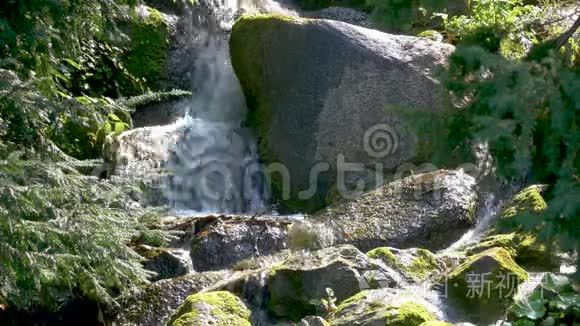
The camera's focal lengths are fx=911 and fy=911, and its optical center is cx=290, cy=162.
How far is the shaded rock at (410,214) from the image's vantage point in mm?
7566

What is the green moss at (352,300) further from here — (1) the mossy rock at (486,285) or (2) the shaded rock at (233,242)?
(2) the shaded rock at (233,242)

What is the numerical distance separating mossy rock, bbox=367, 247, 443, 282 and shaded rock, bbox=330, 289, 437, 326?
53cm

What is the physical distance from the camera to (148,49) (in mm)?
12172

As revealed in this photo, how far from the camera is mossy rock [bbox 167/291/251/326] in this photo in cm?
566

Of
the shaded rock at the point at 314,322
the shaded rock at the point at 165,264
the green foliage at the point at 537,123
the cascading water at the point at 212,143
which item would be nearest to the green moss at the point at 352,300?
the shaded rock at the point at 314,322

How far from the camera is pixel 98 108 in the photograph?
661cm

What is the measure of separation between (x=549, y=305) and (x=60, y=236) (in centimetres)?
319

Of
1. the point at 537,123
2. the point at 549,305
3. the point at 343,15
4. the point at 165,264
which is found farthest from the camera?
the point at 343,15

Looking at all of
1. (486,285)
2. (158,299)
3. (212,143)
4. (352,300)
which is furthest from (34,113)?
(212,143)

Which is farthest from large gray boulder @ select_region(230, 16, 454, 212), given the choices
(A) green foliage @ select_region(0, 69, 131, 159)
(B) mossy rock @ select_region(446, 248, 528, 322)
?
(B) mossy rock @ select_region(446, 248, 528, 322)

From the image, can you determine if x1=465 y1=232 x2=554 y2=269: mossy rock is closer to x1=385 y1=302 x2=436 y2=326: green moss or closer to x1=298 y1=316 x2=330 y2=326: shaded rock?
x1=385 y1=302 x2=436 y2=326: green moss

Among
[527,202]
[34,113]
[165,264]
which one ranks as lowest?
[165,264]

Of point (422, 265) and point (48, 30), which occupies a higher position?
point (48, 30)

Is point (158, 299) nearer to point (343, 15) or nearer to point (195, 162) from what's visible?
point (195, 162)
